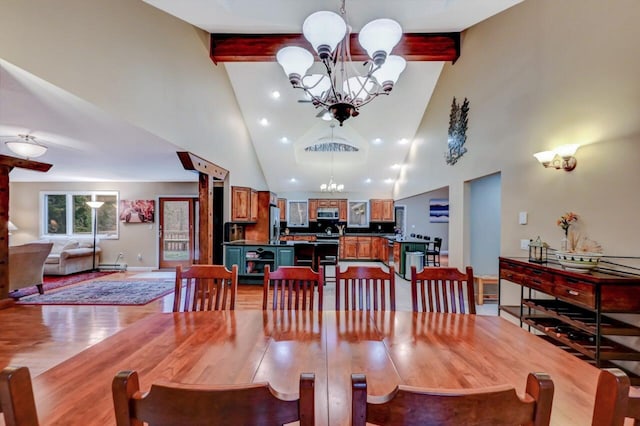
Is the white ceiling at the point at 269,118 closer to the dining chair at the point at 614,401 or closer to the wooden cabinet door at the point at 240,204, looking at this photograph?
the wooden cabinet door at the point at 240,204

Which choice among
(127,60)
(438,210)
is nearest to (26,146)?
(127,60)

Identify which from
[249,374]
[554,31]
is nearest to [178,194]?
[249,374]

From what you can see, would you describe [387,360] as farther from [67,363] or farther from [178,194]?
[178,194]

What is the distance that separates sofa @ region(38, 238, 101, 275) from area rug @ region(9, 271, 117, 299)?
Result: 0.14 m

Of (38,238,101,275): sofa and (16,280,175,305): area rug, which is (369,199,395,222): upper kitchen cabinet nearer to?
(16,280,175,305): area rug

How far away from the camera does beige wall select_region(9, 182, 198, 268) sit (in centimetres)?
685

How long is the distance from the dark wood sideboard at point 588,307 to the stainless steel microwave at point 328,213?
23.5 feet

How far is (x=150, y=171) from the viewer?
219 inches

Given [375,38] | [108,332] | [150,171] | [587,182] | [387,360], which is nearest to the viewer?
[387,360]

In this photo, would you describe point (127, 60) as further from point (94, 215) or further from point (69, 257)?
point (94, 215)

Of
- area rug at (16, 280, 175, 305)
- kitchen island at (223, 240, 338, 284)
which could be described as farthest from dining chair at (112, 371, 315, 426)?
kitchen island at (223, 240, 338, 284)

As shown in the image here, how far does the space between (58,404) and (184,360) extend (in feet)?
1.31

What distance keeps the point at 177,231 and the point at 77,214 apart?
2.52 meters

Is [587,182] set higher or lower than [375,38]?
lower
